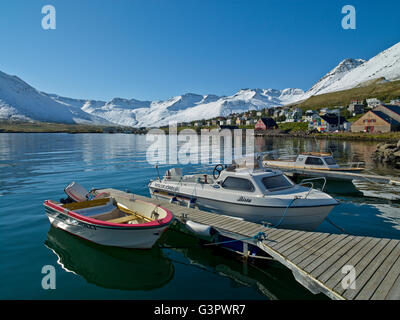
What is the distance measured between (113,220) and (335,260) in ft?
30.1

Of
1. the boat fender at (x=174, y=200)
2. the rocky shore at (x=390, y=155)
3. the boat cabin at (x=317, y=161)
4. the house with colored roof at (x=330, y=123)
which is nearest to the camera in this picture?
the boat fender at (x=174, y=200)

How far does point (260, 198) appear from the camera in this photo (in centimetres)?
1134

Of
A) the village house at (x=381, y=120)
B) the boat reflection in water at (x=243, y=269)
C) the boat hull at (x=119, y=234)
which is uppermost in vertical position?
the village house at (x=381, y=120)

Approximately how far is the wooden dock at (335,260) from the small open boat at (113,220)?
270cm

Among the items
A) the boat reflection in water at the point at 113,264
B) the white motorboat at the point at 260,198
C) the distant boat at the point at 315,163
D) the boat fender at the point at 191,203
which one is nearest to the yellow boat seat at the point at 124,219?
the boat reflection in water at the point at 113,264

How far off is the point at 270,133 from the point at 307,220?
117599mm

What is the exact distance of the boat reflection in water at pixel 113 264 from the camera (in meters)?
8.59

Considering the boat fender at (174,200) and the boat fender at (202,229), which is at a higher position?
the boat fender at (174,200)

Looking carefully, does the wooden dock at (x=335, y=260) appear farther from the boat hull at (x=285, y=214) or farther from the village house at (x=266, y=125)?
the village house at (x=266, y=125)

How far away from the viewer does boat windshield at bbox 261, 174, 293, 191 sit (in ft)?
39.4

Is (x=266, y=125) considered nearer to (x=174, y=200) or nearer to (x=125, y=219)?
(x=174, y=200)

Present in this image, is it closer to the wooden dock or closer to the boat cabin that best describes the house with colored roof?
the boat cabin

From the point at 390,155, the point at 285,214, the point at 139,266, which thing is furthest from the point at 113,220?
the point at 390,155
